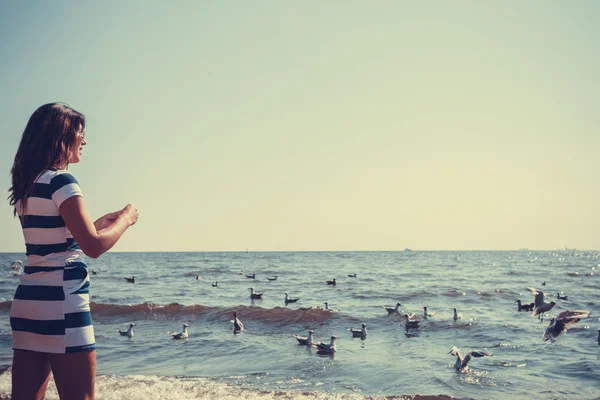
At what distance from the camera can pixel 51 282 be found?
2.30 metres

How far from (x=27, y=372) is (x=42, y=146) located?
110 centimetres

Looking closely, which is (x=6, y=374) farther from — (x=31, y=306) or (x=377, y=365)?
(x=31, y=306)

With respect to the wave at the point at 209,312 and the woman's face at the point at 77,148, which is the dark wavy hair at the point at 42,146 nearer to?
the woman's face at the point at 77,148

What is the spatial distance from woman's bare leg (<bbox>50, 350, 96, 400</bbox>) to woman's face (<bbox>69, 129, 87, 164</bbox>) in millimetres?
959

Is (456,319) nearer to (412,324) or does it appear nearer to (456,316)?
(456,316)

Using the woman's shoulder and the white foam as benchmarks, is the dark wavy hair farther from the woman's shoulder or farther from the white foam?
the white foam

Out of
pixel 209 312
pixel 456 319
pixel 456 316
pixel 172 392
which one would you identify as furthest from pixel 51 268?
pixel 209 312

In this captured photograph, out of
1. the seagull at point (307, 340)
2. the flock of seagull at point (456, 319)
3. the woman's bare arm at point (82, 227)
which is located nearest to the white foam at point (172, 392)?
the flock of seagull at point (456, 319)

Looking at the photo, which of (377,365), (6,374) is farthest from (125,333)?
(377,365)

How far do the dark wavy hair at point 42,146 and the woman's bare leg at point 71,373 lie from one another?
29.4 inches

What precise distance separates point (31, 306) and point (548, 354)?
433 inches

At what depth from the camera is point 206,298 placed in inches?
841

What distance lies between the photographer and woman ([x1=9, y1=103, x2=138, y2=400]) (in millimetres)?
2289

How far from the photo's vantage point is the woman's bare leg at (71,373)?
231cm
